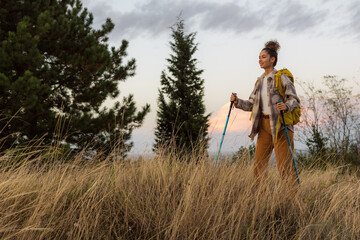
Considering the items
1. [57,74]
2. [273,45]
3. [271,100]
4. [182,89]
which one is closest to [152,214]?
[271,100]

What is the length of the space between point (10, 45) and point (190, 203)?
8.70 m

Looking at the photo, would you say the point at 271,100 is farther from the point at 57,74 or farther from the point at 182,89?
the point at 182,89

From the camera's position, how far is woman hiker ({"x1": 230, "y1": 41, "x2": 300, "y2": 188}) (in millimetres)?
3927

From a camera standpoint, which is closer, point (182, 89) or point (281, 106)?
point (281, 106)

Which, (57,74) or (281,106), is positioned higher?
(57,74)

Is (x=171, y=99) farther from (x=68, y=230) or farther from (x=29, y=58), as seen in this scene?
(x=68, y=230)

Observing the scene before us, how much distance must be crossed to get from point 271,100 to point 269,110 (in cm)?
12

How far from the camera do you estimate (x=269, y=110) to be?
4.01 m

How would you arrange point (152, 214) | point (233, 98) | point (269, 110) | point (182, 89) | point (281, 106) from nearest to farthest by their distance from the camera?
point (152, 214) → point (281, 106) → point (269, 110) → point (233, 98) → point (182, 89)

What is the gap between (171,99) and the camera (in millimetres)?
19578

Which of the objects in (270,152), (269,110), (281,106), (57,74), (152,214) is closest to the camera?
(152,214)

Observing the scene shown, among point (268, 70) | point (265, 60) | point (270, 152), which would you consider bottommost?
point (270, 152)

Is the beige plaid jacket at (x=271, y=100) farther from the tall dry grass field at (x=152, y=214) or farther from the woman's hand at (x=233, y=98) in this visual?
the tall dry grass field at (x=152, y=214)

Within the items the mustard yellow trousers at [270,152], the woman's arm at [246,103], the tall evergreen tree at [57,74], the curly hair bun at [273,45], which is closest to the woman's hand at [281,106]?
the mustard yellow trousers at [270,152]
